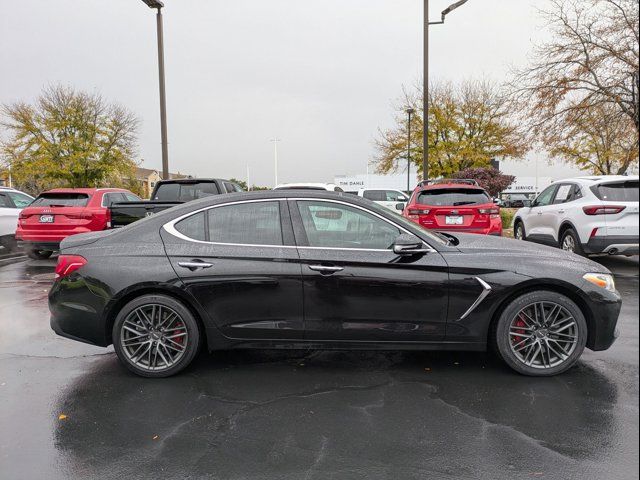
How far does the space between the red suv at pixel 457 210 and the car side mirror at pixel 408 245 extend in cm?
562

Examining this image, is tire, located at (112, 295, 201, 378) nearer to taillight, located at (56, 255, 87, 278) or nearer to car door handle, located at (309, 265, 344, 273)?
taillight, located at (56, 255, 87, 278)

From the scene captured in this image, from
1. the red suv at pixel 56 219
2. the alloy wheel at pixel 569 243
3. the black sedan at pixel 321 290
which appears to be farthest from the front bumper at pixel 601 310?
the red suv at pixel 56 219

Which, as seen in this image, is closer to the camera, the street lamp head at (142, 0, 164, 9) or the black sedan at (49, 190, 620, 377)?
the black sedan at (49, 190, 620, 377)

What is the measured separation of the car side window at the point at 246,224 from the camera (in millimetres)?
4293

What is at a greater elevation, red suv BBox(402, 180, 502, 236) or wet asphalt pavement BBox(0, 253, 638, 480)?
red suv BBox(402, 180, 502, 236)

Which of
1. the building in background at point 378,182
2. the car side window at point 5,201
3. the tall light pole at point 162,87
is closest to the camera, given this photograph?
the car side window at point 5,201

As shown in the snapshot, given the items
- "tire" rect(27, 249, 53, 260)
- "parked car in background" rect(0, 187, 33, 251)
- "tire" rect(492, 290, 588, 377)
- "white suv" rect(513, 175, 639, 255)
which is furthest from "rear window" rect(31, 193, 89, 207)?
"white suv" rect(513, 175, 639, 255)

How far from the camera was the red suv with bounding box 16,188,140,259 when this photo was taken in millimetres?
10898

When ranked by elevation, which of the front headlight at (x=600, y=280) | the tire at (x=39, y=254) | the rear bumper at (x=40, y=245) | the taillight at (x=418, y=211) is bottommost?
the tire at (x=39, y=254)

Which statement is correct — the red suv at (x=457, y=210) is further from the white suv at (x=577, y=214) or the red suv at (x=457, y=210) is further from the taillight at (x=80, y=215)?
the taillight at (x=80, y=215)

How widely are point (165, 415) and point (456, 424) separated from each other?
2.04m

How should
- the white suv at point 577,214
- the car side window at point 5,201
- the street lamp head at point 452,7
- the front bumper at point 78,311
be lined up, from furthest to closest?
the street lamp head at point 452,7, the car side window at point 5,201, the white suv at point 577,214, the front bumper at point 78,311

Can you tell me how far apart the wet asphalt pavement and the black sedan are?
319 mm

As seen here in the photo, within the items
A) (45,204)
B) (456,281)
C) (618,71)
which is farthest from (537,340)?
(618,71)
